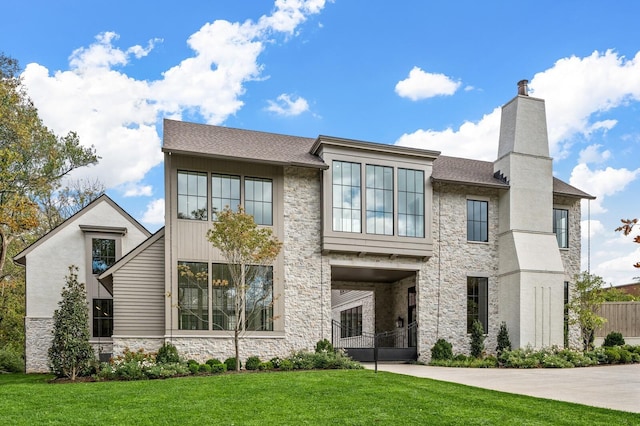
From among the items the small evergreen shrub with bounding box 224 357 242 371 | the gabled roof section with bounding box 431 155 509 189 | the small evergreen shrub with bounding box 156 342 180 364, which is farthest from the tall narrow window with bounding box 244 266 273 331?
the gabled roof section with bounding box 431 155 509 189

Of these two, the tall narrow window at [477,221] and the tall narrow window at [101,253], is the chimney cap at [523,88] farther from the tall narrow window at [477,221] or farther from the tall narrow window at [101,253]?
the tall narrow window at [101,253]

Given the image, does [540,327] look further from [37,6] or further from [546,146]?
[37,6]

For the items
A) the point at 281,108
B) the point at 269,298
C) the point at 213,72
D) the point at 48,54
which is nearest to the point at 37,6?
the point at 48,54

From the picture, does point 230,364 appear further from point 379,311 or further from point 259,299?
point 379,311

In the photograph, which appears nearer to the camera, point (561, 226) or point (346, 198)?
point (346, 198)

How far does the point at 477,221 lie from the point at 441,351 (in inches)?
212

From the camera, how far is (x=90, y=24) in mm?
16375

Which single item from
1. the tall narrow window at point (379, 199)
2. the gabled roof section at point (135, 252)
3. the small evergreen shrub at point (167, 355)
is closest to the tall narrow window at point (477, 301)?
the tall narrow window at point (379, 199)

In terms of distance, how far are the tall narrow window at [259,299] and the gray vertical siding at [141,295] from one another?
270 cm

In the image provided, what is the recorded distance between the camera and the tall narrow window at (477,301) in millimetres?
20891

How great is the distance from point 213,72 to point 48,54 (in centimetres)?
527

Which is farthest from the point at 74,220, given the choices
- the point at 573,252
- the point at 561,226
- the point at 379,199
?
the point at 573,252

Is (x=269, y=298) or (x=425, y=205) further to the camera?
(x=425, y=205)

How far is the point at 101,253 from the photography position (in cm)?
2255
